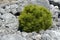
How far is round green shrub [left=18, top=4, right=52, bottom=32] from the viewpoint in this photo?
974 centimetres

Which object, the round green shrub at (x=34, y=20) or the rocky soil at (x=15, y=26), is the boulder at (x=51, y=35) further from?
the round green shrub at (x=34, y=20)

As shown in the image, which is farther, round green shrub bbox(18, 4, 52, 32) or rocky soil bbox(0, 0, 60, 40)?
round green shrub bbox(18, 4, 52, 32)

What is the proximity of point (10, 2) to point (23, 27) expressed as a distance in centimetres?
594

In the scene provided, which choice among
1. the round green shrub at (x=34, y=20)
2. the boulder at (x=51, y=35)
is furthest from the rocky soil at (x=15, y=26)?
the round green shrub at (x=34, y=20)

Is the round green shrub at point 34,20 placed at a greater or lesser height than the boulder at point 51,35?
greater

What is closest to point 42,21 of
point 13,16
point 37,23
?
point 37,23

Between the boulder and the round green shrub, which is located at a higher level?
the round green shrub

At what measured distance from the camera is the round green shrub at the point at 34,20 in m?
9.74

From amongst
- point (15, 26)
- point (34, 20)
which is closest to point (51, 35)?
point (34, 20)

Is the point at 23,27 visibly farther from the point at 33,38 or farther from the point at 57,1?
the point at 57,1

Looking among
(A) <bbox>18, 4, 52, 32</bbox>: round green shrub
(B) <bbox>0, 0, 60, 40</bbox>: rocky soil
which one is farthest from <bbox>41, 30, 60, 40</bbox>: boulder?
(A) <bbox>18, 4, 52, 32</bbox>: round green shrub

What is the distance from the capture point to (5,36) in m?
8.73

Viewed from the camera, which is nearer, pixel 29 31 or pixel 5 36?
pixel 5 36

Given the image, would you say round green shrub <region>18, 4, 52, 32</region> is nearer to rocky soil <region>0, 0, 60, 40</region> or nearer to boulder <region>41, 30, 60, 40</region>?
rocky soil <region>0, 0, 60, 40</region>
